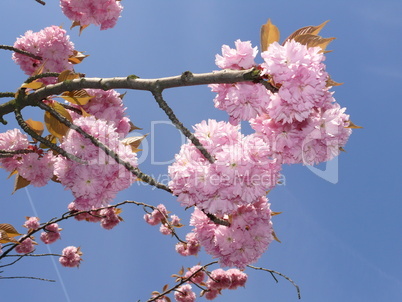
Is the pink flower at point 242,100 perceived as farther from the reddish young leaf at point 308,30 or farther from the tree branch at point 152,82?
the reddish young leaf at point 308,30

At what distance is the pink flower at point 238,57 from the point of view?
1824 millimetres

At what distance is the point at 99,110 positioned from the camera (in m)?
3.08

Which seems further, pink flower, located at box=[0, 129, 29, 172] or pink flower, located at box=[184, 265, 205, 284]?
pink flower, located at box=[184, 265, 205, 284]

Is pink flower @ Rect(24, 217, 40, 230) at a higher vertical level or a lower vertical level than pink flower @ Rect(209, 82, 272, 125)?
higher

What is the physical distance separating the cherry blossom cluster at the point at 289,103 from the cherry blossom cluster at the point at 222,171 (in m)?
0.12

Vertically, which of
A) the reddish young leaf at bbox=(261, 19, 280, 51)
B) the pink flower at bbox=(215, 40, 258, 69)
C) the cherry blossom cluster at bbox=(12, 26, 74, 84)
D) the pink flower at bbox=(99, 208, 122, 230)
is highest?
the pink flower at bbox=(99, 208, 122, 230)

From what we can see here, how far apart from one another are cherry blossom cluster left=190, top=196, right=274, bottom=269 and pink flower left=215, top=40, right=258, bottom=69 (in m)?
0.99

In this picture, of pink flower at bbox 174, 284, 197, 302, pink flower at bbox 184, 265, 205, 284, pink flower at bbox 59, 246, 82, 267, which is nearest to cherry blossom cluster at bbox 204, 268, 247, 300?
pink flower at bbox 184, 265, 205, 284

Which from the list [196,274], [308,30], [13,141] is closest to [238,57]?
[308,30]

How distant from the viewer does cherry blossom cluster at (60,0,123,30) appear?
379 cm

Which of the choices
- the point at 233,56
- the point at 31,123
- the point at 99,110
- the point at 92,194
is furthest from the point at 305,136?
the point at 31,123

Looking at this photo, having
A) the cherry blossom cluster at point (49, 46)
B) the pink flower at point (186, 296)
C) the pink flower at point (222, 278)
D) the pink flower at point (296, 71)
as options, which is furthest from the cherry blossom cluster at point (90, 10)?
the pink flower at point (186, 296)

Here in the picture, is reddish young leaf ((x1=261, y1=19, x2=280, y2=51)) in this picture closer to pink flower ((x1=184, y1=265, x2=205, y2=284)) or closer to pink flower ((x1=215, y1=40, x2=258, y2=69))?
pink flower ((x1=215, y1=40, x2=258, y2=69))

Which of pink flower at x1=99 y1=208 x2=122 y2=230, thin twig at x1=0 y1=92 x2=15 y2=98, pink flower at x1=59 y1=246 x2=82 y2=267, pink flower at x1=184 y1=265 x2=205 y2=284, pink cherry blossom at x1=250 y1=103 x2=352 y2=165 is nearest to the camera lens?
pink cherry blossom at x1=250 y1=103 x2=352 y2=165
